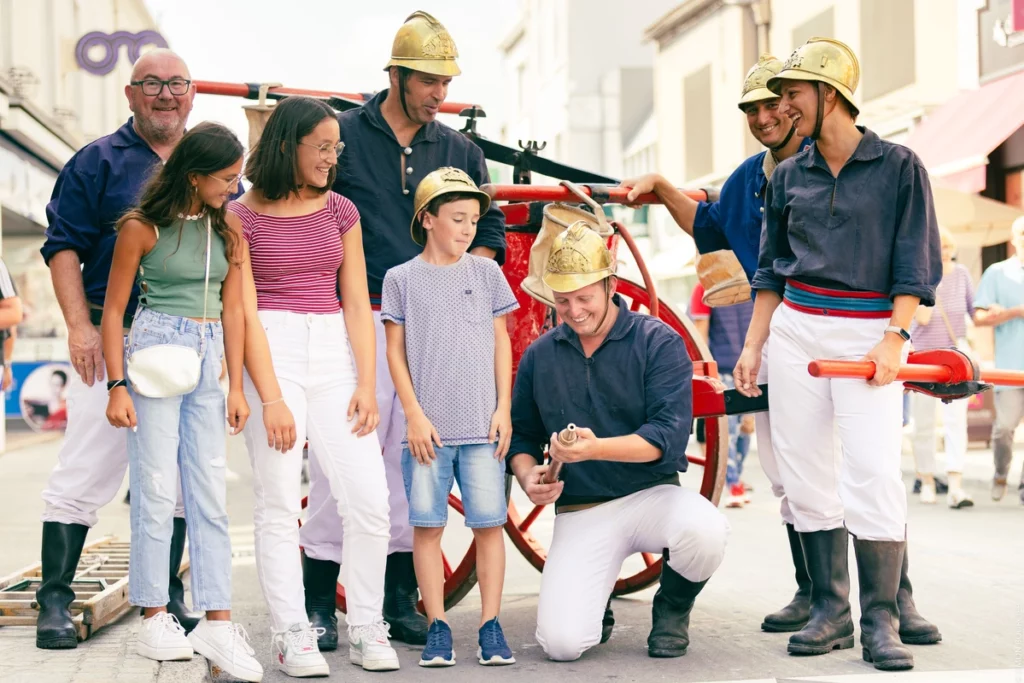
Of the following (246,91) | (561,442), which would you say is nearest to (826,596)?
(561,442)

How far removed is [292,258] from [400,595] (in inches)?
54.3

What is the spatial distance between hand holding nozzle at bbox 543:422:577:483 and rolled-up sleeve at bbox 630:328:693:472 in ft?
0.91

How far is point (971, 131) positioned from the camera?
49.5 feet

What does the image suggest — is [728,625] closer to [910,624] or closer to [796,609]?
[796,609]

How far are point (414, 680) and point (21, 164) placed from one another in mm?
14849

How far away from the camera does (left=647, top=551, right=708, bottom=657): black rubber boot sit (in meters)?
4.73

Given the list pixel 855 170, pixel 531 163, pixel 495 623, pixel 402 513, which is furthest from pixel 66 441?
pixel 855 170

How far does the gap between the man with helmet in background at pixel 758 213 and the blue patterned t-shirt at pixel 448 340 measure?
2.74ft

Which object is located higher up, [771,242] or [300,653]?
[771,242]

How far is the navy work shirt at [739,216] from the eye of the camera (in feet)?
17.1

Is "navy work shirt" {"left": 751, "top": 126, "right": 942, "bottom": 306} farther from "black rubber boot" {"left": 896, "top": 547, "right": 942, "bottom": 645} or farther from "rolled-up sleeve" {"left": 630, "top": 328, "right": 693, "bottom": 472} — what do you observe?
"black rubber boot" {"left": 896, "top": 547, "right": 942, "bottom": 645}

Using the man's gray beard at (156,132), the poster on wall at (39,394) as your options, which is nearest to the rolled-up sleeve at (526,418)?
the man's gray beard at (156,132)

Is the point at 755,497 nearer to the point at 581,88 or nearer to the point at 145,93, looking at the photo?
the point at 145,93

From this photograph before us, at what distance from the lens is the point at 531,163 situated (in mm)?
5816
